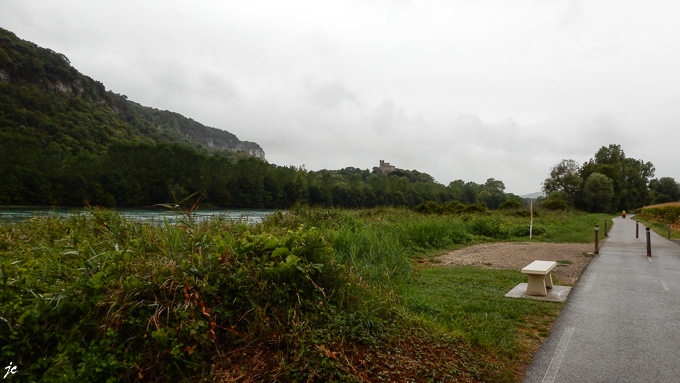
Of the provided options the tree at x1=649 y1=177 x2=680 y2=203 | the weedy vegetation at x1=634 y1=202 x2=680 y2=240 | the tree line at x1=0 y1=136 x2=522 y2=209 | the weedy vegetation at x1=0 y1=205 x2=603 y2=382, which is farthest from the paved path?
the tree at x1=649 y1=177 x2=680 y2=203

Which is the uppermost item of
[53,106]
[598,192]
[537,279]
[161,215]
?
[53,106]

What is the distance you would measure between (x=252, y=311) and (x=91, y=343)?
1325 mm

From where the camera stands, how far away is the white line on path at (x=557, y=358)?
4375 mm

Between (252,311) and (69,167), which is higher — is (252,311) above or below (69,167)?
below

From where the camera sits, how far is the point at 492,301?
7.79m

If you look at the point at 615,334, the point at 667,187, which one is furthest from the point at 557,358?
the point at 667,187

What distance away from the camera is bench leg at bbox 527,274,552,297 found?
8.39 metres

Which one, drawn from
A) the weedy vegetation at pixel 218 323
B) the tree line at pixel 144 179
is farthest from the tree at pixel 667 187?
the weedy vegetation at pixel 218 323

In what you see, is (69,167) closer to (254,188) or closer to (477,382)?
(254,188)

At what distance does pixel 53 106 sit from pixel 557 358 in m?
71.3

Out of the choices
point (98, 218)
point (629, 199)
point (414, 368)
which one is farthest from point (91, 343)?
point (629, 199)

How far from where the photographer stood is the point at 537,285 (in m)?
8.46

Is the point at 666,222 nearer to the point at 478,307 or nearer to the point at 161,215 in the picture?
the point at 478,307

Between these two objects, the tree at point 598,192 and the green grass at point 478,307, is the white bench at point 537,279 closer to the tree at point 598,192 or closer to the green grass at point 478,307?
the green grass at point 478,307
